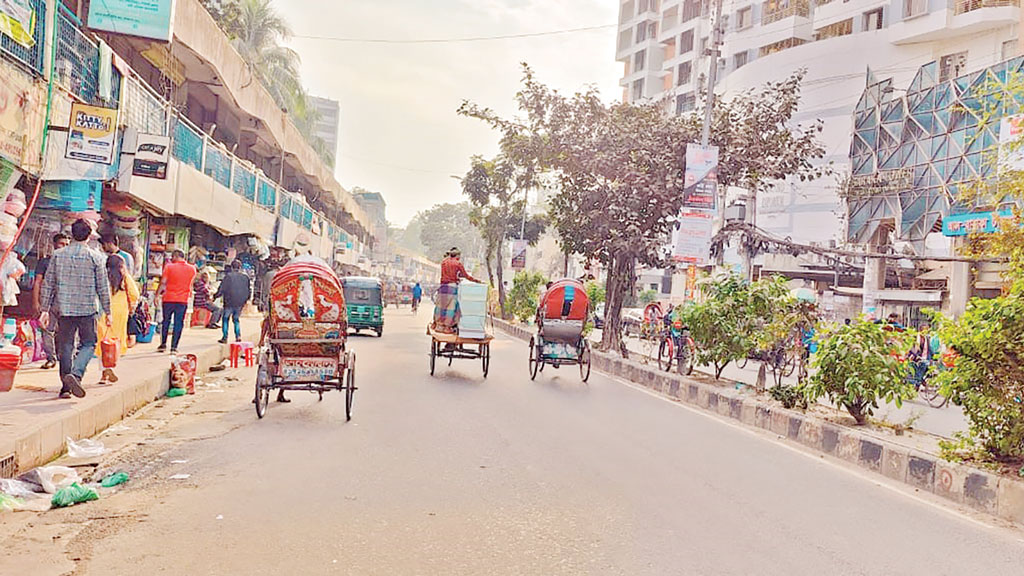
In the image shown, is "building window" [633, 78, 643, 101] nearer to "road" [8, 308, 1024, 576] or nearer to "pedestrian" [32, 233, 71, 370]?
"pedestrian" [32, 233, 71, 370]

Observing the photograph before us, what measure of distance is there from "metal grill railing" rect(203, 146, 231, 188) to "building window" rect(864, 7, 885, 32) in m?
40.2

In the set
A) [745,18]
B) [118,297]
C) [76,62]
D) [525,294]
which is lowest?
[118,297]

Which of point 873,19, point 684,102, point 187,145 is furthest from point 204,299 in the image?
point 684,102

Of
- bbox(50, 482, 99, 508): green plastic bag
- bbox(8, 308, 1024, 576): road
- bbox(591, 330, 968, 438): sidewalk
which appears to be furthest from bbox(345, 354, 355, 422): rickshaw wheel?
bbox(591, 330, 968, 438): sidewalk

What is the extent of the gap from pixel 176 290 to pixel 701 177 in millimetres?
11030

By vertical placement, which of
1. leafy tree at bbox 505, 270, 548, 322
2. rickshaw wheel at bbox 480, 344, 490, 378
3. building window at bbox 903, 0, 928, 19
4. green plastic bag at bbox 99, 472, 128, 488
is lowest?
green plastic bag at bbox 99, 472, 128, 488

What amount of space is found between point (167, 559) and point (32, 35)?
8.54m

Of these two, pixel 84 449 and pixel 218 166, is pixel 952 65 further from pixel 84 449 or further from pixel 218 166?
pixel 84 449

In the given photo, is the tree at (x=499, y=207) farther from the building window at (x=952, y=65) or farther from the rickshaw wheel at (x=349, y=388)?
the rickshaw wheel at (x=349, y=388)

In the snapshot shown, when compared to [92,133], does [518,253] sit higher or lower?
higher

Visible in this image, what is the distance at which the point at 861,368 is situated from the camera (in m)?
9.66

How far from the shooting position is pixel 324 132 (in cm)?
16488

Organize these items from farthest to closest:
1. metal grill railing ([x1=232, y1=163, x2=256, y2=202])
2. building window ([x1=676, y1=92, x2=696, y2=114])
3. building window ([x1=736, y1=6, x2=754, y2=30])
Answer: building window ([x1=676, y1=92, x2=696, y2=114]) < building window ([x1=736, y1=6, x2=754, y2=30]) < metal grill railing ([x1=232, y1=163, x2=256, y2=202])

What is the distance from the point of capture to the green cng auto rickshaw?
24.6 metres
